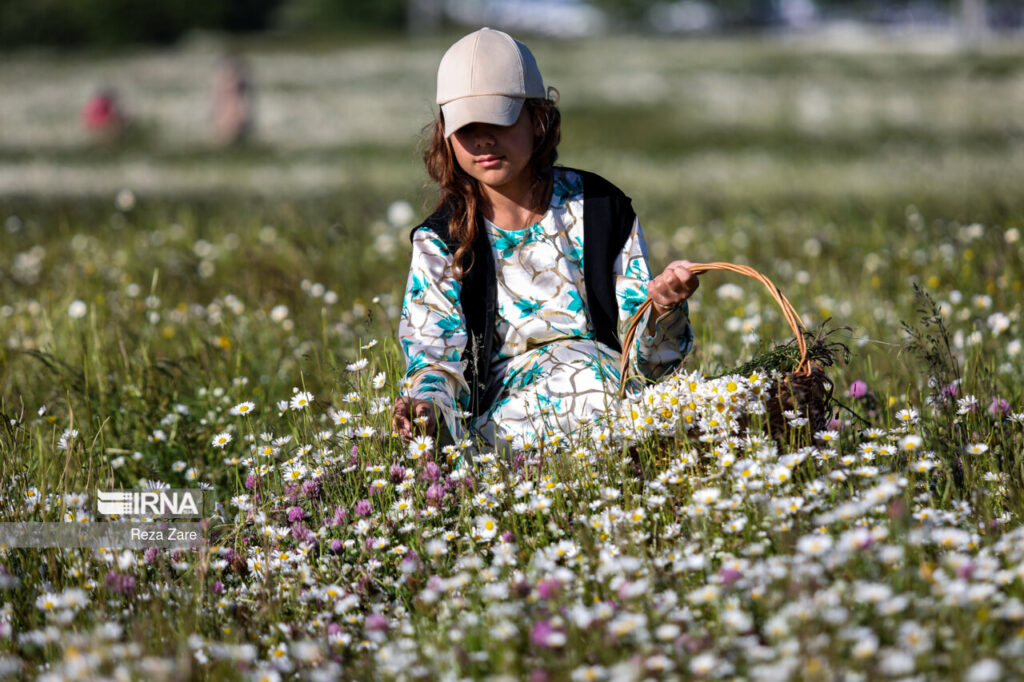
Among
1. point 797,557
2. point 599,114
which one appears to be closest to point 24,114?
point 599,114

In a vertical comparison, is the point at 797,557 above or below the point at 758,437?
below

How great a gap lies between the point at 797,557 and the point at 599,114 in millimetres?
29338

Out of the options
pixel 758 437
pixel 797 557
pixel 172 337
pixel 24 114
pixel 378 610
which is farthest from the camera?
pixel 24 114

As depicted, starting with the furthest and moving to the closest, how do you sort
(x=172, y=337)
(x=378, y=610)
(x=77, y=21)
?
(x=77, y=21), (x=172, y=337), (x=378, y=610)

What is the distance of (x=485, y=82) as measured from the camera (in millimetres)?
3516

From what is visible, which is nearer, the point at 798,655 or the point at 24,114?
the point at 798,655

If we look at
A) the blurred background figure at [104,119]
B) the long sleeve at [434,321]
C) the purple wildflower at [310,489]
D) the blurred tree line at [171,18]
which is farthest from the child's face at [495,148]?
the blurred tree line at [171,18]

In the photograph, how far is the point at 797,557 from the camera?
Result: 7.36 ft

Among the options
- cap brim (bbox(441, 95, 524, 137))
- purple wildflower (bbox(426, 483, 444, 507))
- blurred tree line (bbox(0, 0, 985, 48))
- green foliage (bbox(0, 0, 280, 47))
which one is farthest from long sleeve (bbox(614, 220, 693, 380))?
blurred tree line (bbox(0, 0, 985, 48))

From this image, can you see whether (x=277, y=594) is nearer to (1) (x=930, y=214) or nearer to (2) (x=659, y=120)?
(1) (x=930, y=214)

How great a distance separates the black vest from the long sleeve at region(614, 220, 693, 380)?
0.04m

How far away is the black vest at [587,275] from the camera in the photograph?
3.84 metres

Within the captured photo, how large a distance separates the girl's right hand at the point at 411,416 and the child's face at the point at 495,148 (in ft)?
2.91

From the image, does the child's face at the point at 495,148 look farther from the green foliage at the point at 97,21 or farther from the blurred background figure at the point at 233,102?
the green foliage at the point at 97,21
